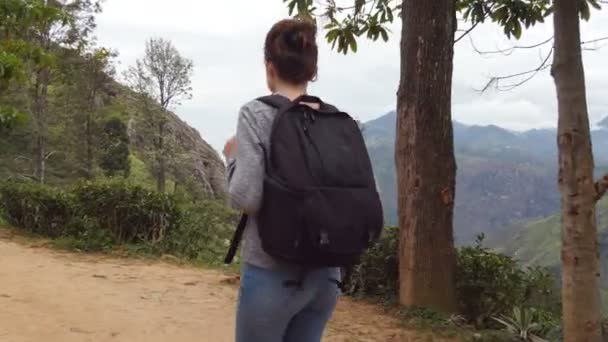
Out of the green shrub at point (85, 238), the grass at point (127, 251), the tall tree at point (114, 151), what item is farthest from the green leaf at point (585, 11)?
the tall tree at point (114, 151)

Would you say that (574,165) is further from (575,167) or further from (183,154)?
(183,154)

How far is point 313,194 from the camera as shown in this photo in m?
1.60

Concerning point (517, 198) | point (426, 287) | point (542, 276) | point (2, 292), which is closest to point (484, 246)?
point (542, 276)

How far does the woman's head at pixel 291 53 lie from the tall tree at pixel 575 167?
2.11 metres

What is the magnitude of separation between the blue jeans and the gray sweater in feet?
0.13

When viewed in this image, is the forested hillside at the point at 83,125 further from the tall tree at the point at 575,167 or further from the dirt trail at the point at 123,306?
the tall tree at the point at 575,167

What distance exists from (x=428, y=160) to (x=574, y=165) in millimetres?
1749

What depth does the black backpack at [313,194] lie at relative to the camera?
160 cm

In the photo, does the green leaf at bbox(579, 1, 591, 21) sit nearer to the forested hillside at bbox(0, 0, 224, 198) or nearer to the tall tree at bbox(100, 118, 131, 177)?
the forested hillside at bbox(0, 0, 224, 198)

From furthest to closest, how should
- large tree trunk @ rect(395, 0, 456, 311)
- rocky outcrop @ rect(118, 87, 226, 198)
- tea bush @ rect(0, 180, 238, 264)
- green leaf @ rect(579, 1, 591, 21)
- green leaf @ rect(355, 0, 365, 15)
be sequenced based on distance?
rocky outcrop @ rect(118, 87, 226, 198), tea bush @ rect(0, 180, 238, 264), green leaf @ rect(355, 0, 365, 15), large tree trunk @ rect(395, 0, 456, 311), green leaf @ rect(579, 1, 591, 21)

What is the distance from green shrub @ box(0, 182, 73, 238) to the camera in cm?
852

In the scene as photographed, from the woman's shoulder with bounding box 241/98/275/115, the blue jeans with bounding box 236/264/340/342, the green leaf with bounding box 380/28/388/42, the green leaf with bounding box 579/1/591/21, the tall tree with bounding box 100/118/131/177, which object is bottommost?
the blue jeans with bounding box 236/264/340/342

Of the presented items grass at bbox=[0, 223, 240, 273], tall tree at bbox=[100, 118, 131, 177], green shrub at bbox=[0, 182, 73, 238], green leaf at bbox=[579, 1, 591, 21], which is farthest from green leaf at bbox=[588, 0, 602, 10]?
tall tree at bbox=[100, 118, 131, 177]

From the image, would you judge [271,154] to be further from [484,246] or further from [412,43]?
[484,246]
